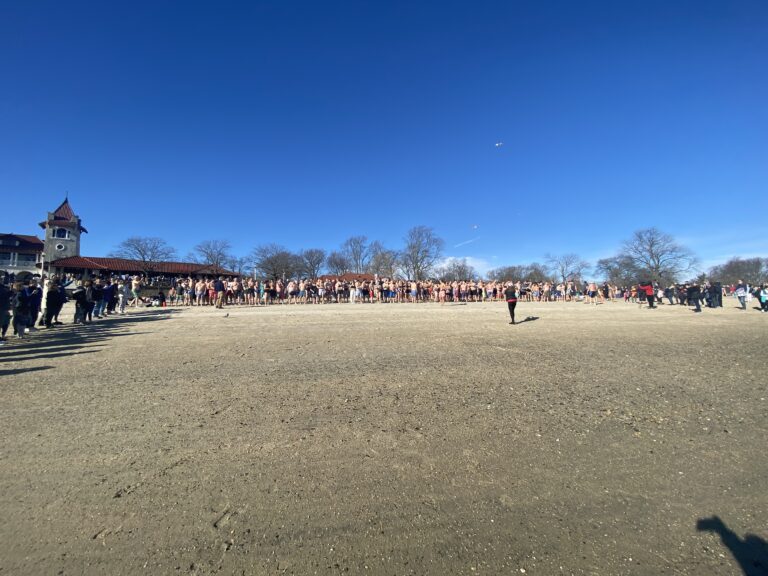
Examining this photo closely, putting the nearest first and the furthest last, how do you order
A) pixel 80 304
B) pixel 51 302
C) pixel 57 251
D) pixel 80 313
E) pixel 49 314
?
pixel 51 302, pixel 49 314, pixel 80 304, pixel 80 313, pixel 57 251

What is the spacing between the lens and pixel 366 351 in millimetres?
7742

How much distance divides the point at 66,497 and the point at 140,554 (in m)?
1.11

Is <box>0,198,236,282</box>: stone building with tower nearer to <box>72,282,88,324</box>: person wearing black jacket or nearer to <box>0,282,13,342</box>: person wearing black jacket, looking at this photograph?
<box>72,282,88,324</box>: person wearing black jacket

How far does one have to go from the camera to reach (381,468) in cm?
312

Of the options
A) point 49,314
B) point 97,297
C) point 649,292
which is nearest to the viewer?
point 49,314

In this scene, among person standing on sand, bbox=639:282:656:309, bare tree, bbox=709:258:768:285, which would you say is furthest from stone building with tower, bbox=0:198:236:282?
bare tree, bbox=709:258:768:285

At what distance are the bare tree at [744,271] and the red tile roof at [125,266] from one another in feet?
405

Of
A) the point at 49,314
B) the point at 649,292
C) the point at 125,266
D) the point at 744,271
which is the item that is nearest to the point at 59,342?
the point at 49,314

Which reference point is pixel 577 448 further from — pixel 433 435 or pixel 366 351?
pixel 366 351

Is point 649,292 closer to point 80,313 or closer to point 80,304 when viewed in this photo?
point 80,304

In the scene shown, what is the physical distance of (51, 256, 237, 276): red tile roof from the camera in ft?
199

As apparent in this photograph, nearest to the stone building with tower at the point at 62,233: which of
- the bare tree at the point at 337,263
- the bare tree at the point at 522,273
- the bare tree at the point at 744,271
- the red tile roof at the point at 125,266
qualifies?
the red tile roof at the point at 125,266


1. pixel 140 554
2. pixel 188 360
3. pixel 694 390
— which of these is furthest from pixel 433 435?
pixel 188 360

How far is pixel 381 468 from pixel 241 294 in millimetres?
23401
